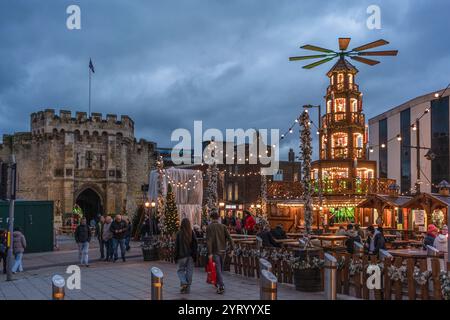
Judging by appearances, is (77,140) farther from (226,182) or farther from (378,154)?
(378,154)

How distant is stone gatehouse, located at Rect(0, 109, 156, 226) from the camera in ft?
157

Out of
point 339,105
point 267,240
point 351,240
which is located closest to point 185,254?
point 267,240

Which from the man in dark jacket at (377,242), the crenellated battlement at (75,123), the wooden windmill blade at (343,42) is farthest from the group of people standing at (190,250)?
the crenellated battlement at (75,123)

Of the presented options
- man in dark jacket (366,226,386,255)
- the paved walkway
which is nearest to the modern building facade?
A: man in dark jacket (366,226,386,255)

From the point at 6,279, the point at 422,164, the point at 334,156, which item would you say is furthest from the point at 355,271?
the point at 422,164

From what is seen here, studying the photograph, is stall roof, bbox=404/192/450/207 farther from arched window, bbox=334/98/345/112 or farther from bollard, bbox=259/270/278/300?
bollard, bbox=259/270/278/300

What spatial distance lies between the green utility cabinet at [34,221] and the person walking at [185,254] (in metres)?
13.9

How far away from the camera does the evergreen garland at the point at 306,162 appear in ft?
41.5

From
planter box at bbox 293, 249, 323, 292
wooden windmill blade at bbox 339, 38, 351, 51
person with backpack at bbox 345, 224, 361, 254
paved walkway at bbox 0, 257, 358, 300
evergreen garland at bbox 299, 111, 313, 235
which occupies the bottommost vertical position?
paved walkway at bbox 0, 257, 358, 300

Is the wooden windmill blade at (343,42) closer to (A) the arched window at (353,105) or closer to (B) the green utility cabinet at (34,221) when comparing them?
(A) the arched window at (353,105)

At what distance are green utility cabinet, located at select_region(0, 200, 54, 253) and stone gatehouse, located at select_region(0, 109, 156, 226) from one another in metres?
23.4

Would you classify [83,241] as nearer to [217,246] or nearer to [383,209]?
[217,246]

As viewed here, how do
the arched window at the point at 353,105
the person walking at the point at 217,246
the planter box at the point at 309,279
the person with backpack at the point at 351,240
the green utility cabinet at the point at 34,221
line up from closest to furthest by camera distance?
the person walking at the point at 217,246, the planter box at the point at 309,279, the person with backpack at the point at 351,240, the green utility cabinet at the point at 34,221, the arched window at the point at 353,105
